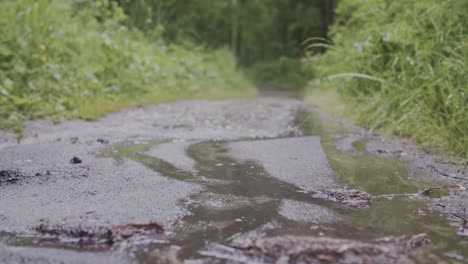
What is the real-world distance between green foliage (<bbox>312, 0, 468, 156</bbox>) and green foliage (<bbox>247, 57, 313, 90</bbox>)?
45.0 feet

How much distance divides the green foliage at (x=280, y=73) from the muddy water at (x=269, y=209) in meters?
16.7

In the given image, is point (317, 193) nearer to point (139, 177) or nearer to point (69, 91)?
point (139, 177)

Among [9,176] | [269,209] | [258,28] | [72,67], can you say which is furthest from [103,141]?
[258,28]

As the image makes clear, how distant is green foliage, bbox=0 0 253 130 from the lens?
544 centimetres

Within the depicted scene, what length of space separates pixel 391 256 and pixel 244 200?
0.82 meters

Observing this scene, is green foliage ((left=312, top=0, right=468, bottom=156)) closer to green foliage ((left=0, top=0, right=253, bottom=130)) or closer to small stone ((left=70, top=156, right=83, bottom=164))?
small stone ((left=70, top=156, right=83, bottom=164))

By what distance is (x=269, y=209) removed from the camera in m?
2.10

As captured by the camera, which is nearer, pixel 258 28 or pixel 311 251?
pixel 311 251

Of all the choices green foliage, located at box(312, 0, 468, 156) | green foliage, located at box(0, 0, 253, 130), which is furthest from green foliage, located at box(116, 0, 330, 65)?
green foliage, located at box(312, 0, 468, 156)

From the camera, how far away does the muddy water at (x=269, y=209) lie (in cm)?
174

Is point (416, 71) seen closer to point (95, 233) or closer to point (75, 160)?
point (75, 160)

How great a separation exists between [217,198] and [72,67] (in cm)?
493

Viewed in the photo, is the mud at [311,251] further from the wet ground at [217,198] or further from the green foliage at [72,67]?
the green foliage at [72,67]

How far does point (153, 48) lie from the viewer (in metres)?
11.0
